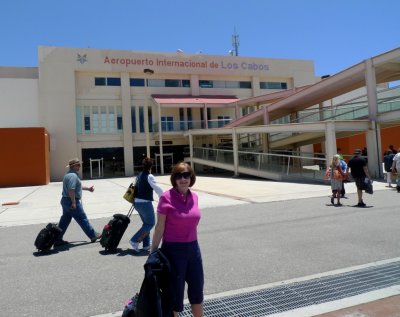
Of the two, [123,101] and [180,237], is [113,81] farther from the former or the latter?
[180,237]

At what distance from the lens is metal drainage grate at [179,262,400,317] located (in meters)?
3.85

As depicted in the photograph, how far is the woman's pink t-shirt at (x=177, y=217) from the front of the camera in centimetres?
316

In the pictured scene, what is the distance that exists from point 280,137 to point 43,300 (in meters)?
22.3

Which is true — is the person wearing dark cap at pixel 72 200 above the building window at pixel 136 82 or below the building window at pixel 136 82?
below

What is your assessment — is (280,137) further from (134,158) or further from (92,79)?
(92,79)

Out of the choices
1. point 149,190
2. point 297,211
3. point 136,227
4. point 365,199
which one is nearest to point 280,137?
point 365,199

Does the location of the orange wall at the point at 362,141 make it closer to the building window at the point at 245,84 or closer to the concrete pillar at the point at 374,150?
the building window at the point at 245,84

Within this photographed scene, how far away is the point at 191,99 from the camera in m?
35.1

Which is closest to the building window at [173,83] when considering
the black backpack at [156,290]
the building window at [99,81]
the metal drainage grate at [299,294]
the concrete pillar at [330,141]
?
the building window at [99,81]

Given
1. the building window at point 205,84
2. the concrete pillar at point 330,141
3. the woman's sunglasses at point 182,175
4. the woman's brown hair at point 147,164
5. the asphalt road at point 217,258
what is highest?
the building window at point 205,84

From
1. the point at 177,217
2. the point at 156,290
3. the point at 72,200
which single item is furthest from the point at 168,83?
the point at 156,290

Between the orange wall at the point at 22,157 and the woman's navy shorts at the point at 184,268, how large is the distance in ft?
84.2

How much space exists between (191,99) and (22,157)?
15390 mm

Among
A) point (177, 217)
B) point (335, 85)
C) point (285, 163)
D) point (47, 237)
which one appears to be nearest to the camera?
point (177, 217)
